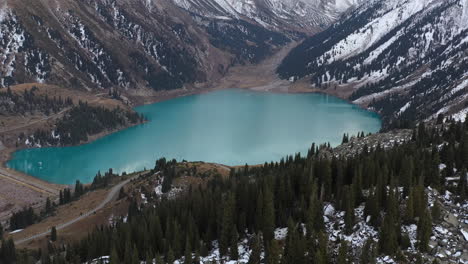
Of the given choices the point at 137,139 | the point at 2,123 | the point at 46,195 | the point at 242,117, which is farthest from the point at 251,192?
the point at 2,123

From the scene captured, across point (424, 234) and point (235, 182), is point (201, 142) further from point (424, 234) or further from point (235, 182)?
point (424, 234)

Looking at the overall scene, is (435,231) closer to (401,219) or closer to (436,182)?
(401,219)

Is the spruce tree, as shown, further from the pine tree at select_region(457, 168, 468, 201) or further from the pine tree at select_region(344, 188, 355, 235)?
the pine tree at select_region(457, 168, 468, 201)

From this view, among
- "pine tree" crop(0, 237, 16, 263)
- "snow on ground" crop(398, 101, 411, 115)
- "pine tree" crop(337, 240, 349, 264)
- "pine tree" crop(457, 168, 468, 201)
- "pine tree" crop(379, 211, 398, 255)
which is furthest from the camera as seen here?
"snow on ground" crop(398, 101, 411, 115)

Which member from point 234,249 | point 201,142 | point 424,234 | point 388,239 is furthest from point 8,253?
point 201,142

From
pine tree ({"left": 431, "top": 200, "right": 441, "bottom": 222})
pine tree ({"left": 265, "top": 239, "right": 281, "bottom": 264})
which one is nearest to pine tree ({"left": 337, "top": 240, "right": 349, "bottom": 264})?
pine tree ({"left": 265, "top": 239, "right": 281, "bottom": 264})

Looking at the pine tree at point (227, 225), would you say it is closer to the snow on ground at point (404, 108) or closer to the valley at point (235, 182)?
the valley at point (235, 182)

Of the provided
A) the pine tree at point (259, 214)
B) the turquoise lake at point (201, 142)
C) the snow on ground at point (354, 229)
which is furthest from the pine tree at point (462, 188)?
the turquoise lake at point (201, 142)
